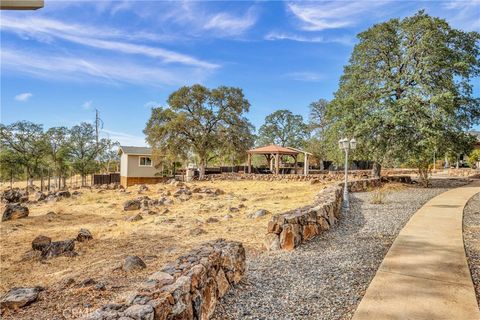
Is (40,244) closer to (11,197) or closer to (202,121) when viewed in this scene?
(11,197)

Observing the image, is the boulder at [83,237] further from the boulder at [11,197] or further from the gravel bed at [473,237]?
the boulder at [11,197]

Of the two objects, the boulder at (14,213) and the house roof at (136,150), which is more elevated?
the house roof at (136,150)

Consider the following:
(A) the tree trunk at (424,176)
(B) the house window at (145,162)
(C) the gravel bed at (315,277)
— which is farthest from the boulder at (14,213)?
(A) the tree trunk at (424,176)

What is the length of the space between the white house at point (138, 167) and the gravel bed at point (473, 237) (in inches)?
1000

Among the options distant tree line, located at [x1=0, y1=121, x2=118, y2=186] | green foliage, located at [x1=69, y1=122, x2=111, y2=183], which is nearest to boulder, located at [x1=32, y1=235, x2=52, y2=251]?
distant tree line, located at [x1=0, y1=121, x2=118, y2=186]

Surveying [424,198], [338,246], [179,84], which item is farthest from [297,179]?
[338,246]

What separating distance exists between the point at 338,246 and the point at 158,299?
452 cm

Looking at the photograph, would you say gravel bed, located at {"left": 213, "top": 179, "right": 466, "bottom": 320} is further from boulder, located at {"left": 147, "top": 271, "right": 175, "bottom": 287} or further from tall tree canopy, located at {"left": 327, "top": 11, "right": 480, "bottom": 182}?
tall tree canopy, located at {"left": 327, "top": 11, "right": 480, "bottom": 182}

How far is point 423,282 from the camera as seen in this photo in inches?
168

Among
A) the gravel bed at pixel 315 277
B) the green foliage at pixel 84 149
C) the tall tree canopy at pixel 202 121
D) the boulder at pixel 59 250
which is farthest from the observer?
the green foliage at pixel 84 149

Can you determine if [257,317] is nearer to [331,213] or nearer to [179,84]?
[331,213]

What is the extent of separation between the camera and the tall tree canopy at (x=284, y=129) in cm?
4444

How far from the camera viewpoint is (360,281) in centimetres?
445

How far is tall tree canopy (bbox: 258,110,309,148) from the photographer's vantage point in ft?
146
